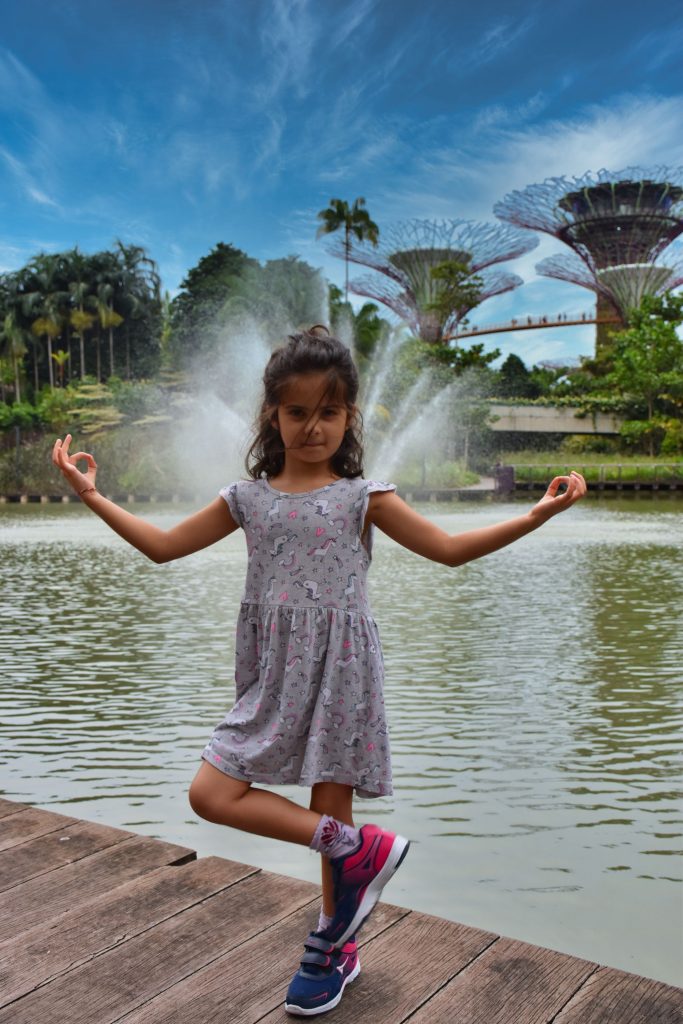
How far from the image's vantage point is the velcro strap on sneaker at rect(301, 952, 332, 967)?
1708 mm

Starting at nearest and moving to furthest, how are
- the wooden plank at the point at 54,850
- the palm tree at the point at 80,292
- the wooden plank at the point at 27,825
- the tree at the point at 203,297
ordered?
the wooden plank at the point at 54,850 < the wooden plank at the point at 27,825 < the tree at the point at 203,297 < the palm tree at the point at 80,292

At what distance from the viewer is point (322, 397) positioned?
1.87m

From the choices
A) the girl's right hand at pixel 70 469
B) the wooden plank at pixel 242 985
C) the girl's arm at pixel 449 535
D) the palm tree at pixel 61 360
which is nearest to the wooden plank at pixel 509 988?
the wooden plank at pixel 242 985

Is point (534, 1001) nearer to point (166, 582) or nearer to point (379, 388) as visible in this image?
point (166, 582)

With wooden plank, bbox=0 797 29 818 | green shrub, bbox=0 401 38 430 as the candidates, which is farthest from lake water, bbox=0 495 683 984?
green shrub, bbox=0 401 38 430

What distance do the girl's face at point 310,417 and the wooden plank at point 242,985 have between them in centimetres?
92

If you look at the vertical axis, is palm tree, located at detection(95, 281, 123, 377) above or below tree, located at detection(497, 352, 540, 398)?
above

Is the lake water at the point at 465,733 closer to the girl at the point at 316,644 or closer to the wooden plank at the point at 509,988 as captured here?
the wooden plank at the point at 509,988

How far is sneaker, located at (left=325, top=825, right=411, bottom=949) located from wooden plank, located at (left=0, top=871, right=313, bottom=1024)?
0.98 ft

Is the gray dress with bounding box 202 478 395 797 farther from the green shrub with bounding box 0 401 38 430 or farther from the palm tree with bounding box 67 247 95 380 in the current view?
the palm tree with bounding box 67 247 95 380

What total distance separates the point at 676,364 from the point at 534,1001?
3691 cm

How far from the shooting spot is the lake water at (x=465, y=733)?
3.06 meters

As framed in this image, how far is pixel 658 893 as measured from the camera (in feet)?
9.86

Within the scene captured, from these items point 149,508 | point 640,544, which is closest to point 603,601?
point 640,544
